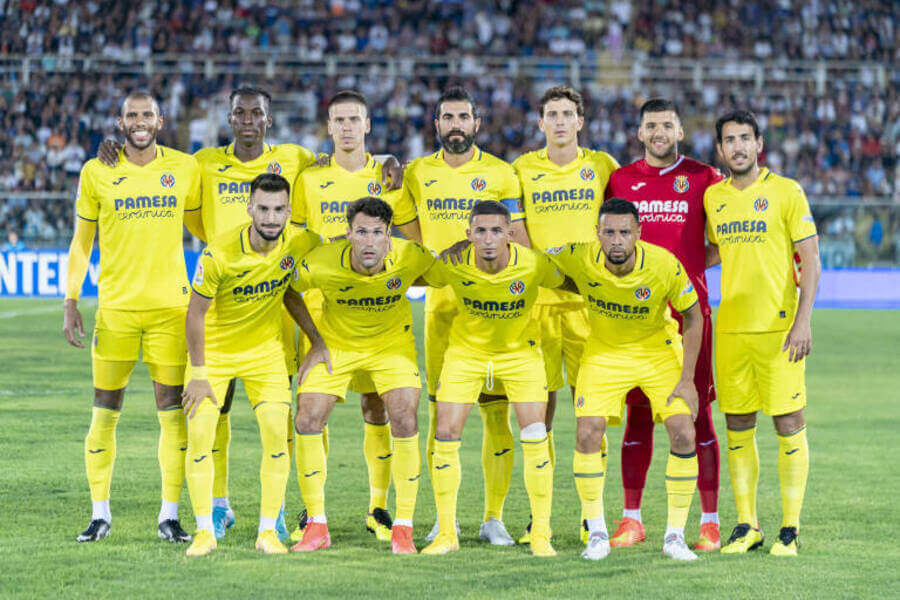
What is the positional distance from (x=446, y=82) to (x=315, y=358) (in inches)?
788

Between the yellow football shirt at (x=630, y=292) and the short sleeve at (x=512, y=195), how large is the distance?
0.47 meters

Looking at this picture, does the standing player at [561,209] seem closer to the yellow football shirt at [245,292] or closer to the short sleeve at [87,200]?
the yellow football shirt at [245,292]

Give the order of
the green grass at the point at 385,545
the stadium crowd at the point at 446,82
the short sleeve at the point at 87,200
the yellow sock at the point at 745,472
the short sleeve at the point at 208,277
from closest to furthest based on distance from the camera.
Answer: the green grass at the point at 385,545 → the short sleeve at the point at 208,277 → the yellow sock at the point at 745,472 → the short sleeve at the point at 87,200 → the stadium crowd at the point at 446,82

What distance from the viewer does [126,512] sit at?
7.15 meters

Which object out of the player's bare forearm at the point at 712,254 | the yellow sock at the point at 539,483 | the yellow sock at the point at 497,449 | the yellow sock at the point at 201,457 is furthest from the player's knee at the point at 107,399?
the player's bare forearm at the point at 712,254

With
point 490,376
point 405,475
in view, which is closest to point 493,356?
point 490,376

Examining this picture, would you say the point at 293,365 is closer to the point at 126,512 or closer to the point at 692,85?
the point at 126,512

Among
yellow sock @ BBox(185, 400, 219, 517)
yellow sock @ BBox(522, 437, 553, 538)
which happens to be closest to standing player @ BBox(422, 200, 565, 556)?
yellow sock @ BBox(522, 437, 553, 538)

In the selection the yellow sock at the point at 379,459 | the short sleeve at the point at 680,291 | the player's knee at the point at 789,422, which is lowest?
the yellow sock at the point at 379,459

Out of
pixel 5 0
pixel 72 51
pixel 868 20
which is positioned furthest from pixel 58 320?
pixel 868 20

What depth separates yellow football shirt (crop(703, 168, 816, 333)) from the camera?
21.0 feet

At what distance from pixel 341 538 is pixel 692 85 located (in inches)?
810

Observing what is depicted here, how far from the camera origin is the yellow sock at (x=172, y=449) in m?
6.55

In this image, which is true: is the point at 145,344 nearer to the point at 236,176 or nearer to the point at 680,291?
the point at 236,176
